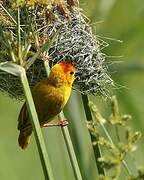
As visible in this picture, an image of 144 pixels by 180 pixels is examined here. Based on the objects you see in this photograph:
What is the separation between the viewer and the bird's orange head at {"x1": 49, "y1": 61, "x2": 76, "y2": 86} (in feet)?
9.57

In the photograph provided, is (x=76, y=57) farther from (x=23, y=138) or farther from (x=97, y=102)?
(x=97, y=102)

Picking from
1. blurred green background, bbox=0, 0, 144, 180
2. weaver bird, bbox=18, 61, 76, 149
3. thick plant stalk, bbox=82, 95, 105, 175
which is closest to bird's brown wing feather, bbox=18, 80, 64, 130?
weaver bird, bbox=18, 61, 76, 149

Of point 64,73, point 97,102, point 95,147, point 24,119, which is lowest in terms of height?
point 97,102

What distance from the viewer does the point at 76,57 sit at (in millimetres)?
3152

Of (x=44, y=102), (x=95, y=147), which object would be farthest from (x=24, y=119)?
(x=95, y=147)

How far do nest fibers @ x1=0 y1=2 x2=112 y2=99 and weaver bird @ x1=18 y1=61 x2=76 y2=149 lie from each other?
12 cm

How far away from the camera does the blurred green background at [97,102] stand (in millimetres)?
3795

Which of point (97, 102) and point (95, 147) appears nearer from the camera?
point (95, 147)

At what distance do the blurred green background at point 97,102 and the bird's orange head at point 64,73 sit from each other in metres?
0.43

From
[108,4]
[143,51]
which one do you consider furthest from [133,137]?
[143,51]

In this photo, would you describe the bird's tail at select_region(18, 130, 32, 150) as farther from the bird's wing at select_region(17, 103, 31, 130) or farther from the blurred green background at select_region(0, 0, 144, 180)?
the blurred green background at select_region(0, 0, 144, 180)

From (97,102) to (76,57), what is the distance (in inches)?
130

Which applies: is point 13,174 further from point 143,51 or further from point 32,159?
point 143,51

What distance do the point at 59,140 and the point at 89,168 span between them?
124 centimetres
